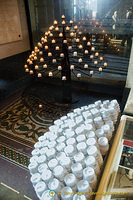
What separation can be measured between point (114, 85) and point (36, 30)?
277 cm

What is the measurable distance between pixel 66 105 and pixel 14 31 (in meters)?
Result: 2.51

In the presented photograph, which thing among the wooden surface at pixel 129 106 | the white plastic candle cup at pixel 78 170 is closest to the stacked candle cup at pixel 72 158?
the white plastic candle cup at pixel 78 170

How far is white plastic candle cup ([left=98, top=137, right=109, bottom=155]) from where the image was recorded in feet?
3.88

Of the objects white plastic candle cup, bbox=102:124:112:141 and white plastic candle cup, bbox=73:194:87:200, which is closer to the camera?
white plastic candle cup, bbox=73:194:87:200

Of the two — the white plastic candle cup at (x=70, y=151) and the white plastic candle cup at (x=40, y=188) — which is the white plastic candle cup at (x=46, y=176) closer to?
the white plastic candle cup at (x=40, y=188)

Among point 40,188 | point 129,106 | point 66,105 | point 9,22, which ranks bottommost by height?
point 66,105

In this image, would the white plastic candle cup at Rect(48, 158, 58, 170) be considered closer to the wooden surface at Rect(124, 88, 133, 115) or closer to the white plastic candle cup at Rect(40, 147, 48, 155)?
the white plastic candle cup at Rect(40, 147, 48, 155)

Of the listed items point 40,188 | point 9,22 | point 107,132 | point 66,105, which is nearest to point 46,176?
point 40,188

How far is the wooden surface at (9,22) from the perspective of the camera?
376 cm

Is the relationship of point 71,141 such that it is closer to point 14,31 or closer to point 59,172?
point 59,172

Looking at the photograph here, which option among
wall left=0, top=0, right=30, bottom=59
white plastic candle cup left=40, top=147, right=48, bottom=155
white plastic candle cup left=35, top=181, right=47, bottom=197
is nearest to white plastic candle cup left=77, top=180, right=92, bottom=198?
white plastic candle cup left=35, top=181, right=47, bottom=197

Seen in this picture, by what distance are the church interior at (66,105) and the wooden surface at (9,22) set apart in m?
0.02

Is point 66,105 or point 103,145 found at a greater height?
point 103,145

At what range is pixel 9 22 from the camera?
397 cm
